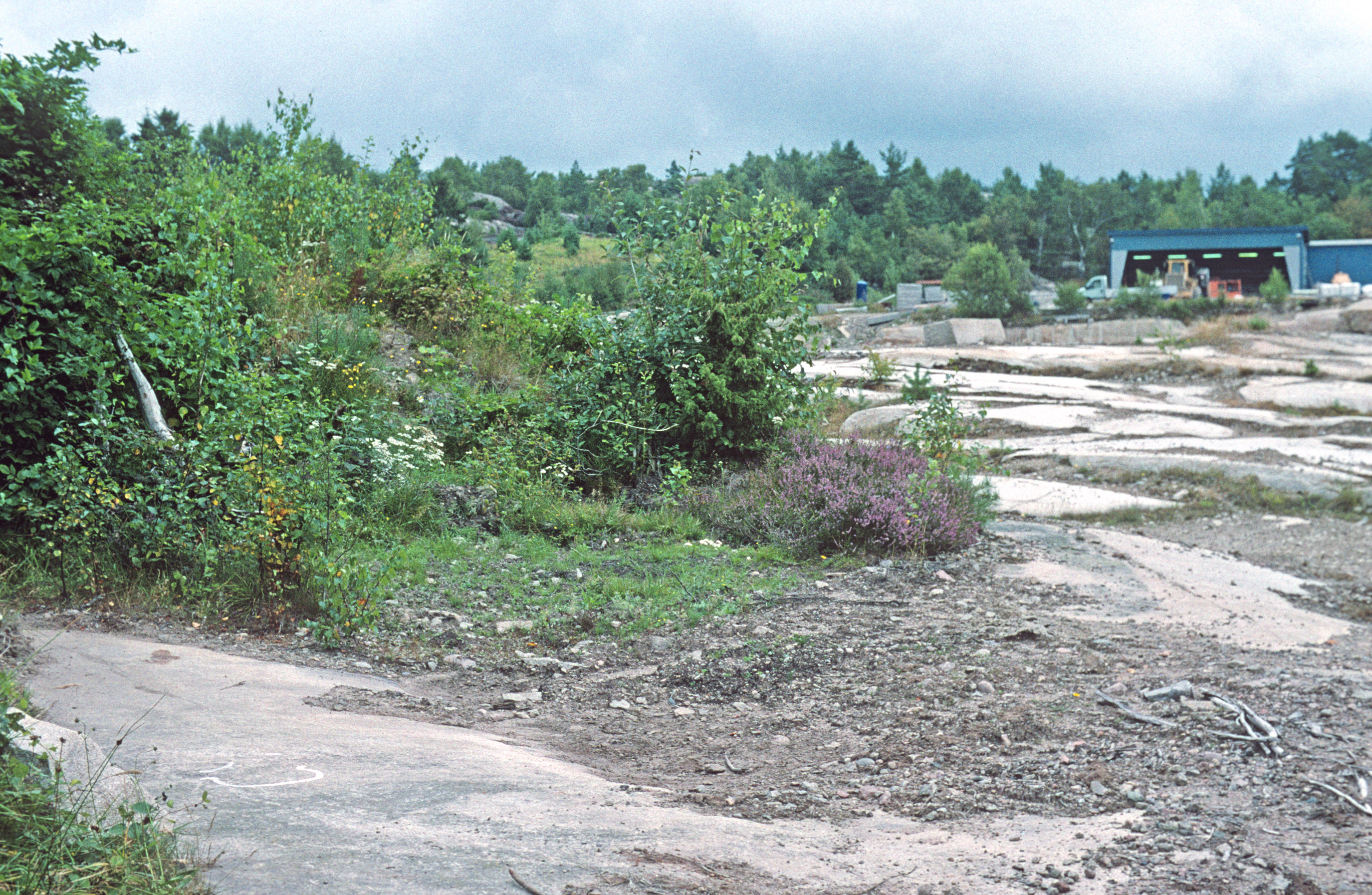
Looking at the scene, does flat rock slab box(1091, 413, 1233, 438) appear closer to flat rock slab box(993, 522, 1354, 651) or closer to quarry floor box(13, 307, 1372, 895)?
flat rock slab box(993, 522, 1354, 651)

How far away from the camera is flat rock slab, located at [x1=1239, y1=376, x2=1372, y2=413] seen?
1370cm

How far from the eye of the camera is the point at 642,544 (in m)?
6.24

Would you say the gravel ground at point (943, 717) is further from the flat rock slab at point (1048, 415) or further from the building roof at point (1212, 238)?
the building roof at point (1212, 238)

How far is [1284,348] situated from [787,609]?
66.6ft

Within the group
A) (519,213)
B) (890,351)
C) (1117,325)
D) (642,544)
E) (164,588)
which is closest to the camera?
(164,588)

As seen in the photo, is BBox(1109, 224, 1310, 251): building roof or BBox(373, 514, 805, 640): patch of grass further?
BBox(1109, 224, 1310, 251): building roof

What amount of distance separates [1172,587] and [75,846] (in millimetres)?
5876

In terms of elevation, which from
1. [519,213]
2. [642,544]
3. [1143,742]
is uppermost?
[519,213]

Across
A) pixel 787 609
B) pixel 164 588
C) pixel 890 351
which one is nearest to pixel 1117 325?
pixel 890 351

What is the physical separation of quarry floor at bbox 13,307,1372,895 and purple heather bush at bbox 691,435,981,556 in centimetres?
26

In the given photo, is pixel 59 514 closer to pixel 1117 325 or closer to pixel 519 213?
pixel 1117 325

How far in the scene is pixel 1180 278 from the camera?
4181 centimetres

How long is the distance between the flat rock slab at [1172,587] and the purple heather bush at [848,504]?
548 mm

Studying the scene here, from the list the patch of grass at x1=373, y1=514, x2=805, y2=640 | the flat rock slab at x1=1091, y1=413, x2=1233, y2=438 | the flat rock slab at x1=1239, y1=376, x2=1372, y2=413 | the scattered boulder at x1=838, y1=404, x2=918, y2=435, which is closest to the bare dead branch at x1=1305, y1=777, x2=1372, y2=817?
the patch of grass at x1=373, y1=514, x2=805, y2=640
